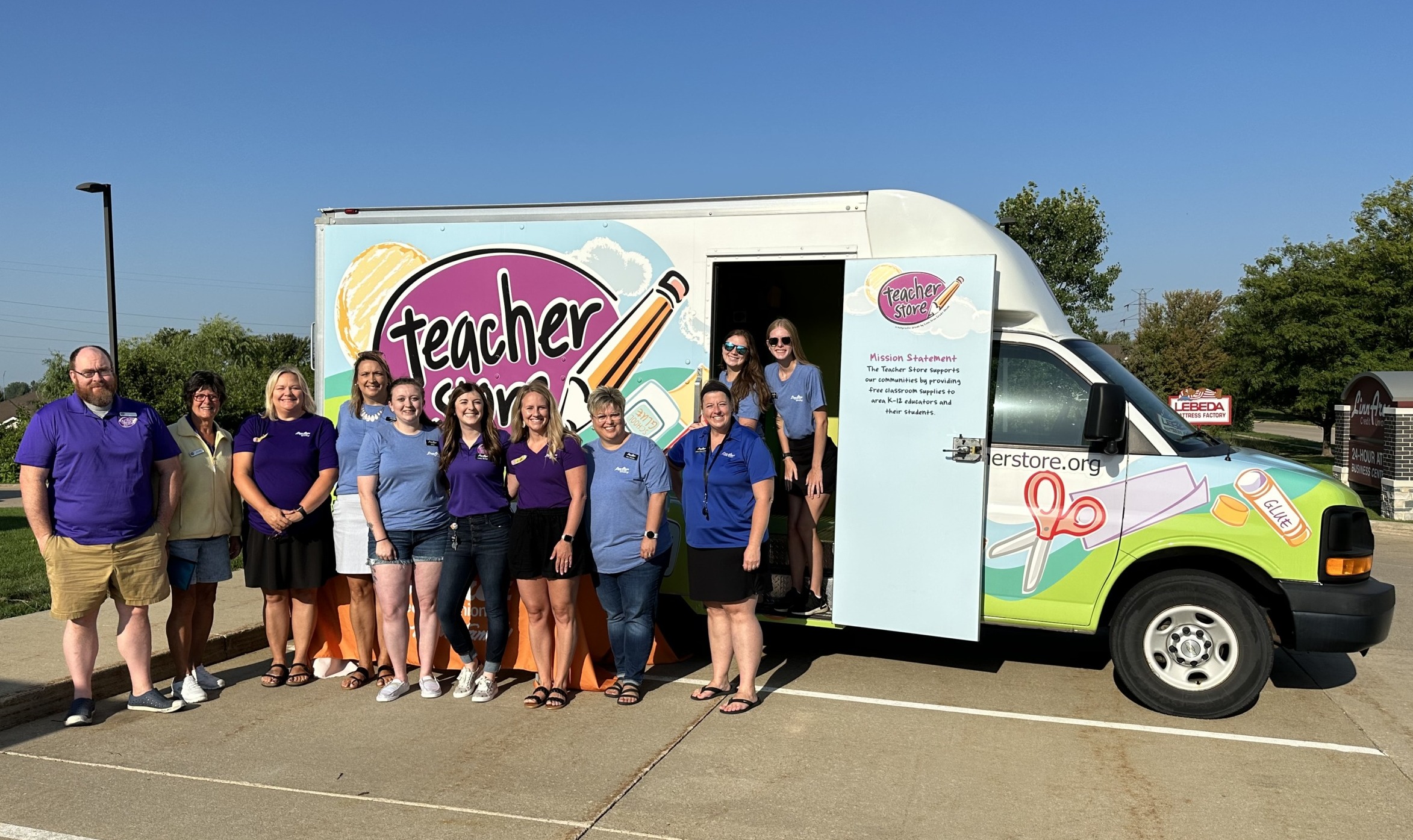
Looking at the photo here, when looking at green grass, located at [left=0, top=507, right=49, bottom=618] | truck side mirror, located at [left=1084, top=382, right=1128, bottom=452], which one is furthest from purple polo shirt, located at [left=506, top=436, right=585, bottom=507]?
green grass, located at [left=0, top=507, right=49, bottom=618]

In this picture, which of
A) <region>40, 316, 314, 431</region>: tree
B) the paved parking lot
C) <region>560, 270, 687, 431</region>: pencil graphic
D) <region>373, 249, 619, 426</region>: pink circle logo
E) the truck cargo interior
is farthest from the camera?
<region>40, 316, 314, 431</region>: tree

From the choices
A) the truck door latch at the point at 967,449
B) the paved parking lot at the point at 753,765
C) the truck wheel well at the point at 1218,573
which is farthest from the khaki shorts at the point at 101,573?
the truck wheel well at the point at 1218,573

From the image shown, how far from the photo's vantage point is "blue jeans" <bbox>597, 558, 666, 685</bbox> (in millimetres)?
5539

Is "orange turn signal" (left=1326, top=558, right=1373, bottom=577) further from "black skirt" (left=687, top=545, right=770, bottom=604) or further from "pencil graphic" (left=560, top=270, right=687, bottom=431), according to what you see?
"pencil graphic" (left=560, top=270, right=687, bottom=431)

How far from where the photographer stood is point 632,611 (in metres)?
5.61

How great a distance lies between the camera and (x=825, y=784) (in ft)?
14.8

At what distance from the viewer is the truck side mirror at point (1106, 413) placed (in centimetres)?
533

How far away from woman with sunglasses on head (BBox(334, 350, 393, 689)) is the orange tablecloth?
30cm

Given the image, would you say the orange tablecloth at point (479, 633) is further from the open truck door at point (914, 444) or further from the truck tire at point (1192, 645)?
the truck tire at point (1192, 645)

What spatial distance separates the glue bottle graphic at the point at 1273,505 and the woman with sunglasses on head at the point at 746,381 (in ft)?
8.42

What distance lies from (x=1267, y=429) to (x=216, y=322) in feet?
168

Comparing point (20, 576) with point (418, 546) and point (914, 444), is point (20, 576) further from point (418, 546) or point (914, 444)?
point (914, 444)

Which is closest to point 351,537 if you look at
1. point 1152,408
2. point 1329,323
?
point 1152,408

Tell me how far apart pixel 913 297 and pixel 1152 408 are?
56.7 inches
